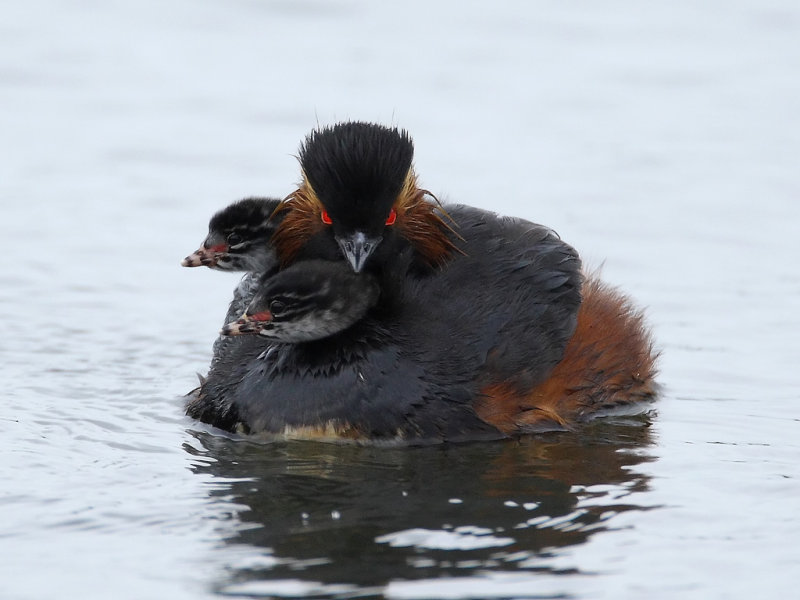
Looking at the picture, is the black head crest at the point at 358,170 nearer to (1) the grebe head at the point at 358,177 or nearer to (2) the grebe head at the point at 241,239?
(1) the grebe head at the point at 358,177

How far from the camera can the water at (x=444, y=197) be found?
616 cm

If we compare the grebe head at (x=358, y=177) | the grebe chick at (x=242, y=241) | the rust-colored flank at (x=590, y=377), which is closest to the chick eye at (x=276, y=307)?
the grebe head at (x=358, y=177)

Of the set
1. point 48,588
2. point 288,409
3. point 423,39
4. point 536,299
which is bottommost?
point 48,588

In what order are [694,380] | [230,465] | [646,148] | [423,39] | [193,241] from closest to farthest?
[230,465]
[694,380]
[193,241]
[646,148]
[423,39]

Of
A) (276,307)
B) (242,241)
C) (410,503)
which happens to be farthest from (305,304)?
(410,503)

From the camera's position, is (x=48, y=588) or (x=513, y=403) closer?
(x=48, y=588)

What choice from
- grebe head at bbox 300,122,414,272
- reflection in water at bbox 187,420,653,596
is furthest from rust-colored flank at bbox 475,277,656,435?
grebe head at bbox 300,122,414,272

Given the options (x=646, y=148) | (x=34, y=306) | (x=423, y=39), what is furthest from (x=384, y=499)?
(x=423, y=39)

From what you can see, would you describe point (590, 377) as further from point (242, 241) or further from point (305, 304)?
point (242, 241)

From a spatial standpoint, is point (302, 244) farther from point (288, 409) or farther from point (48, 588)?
point (48, 588)

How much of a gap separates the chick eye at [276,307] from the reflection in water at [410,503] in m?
0.70

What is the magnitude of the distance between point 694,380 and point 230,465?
329 cm

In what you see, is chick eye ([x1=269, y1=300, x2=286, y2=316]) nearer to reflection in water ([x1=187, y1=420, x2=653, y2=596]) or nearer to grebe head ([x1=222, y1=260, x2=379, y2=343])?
grebe head ([x1=222, y1=260, x2=379, y2=343])

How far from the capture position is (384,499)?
6895 millimetres
